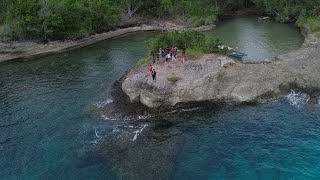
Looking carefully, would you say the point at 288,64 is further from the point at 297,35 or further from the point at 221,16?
the point at 221,16

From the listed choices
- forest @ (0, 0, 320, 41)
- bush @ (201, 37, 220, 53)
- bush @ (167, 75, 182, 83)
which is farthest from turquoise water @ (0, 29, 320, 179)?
forest @ (0, 0, 320, 41)

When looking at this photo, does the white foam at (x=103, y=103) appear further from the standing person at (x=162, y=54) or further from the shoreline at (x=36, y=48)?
the shoreline at (x=36, y=48)

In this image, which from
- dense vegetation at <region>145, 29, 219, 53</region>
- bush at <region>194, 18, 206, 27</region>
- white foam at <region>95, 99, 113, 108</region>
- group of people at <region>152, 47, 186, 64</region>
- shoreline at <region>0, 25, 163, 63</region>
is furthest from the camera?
bush at <region>194, 18, 206, 27</region>

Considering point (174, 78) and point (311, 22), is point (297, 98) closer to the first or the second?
point (174, 78)

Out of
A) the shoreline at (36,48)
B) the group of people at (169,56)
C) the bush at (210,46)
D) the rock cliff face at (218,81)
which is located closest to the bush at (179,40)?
the bush at (210,46)

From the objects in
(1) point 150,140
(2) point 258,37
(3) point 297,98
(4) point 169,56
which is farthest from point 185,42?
(1) point 150,140

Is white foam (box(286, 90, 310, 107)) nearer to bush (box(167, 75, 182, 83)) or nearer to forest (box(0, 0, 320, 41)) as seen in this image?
bush (box(167, 75, 182, 83))

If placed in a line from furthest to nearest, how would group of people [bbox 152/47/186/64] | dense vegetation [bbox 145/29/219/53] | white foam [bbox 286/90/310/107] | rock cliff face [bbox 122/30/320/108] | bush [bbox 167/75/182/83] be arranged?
dense vegetation [bbox 145/29/219/53], group of people [bbox 152/47/186/64], bush [bbox 167/75/182/83], rock cliff face [bbox 122/30/320/108], white foam [bbox 286/90/310/107]
